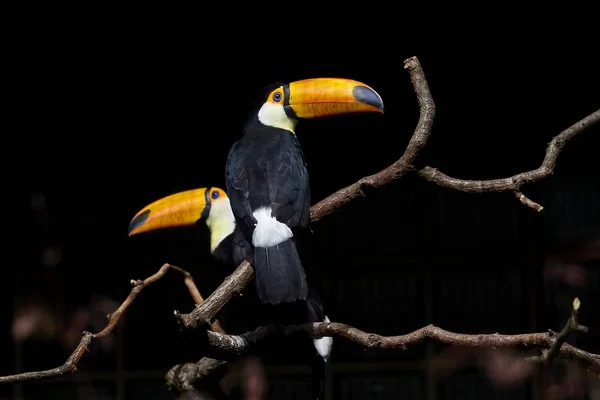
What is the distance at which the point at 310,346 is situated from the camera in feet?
8.50

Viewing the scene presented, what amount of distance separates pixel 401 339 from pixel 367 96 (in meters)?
0.71

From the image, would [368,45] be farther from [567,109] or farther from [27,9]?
[27,9]

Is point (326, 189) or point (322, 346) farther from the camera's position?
Result: point (326, 189)

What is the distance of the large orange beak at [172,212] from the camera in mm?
2773

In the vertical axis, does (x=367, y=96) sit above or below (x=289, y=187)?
above

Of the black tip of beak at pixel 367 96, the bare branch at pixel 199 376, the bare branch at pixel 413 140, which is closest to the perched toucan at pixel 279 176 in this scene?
the black tip of beak at pixel 367 96

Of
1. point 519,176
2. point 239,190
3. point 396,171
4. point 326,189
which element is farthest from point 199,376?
point 326,189

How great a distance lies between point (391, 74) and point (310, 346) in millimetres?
1018

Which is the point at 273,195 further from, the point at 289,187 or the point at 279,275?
the point at 279,275

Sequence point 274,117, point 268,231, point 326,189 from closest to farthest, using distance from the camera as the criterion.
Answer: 1. point 268,231
2. point 274,117
3. point 326,189

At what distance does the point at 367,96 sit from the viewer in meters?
2.46

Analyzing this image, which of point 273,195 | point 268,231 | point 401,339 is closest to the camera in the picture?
point 401,339

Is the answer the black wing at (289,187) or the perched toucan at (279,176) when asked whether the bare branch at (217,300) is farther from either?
the black wing at (289,187)

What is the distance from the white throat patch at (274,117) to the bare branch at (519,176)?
1.95 ft
